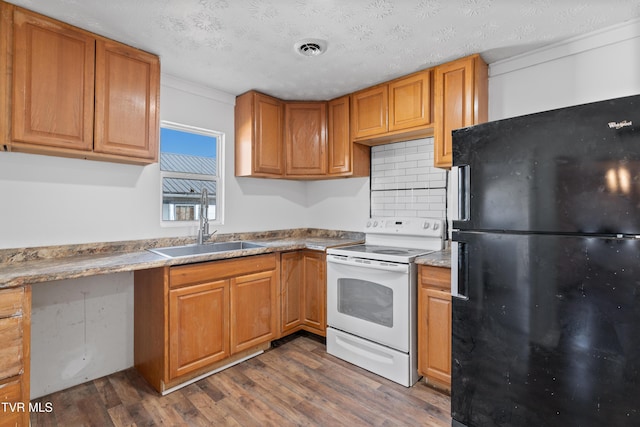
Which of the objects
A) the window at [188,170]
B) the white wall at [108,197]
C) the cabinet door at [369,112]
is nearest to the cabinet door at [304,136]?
the cabinet door at [369,112]

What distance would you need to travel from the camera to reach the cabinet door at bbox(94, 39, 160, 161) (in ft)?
6.77

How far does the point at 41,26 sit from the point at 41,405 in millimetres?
2329

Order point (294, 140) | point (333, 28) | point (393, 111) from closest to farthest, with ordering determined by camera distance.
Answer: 1. point (333, 28)
2. point (393, 111)
3. point (294, 140)

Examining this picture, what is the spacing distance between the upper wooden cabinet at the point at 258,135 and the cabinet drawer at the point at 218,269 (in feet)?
2.99

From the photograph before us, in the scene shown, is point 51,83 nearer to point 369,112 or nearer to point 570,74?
point 369,112

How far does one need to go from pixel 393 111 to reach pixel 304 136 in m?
0.98

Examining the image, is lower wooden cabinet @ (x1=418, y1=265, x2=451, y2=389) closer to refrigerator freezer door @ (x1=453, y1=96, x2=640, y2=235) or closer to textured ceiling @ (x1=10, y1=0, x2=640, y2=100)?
refrigerator freezer door @ (x1=453, y1=96, x2=640, y2=235)

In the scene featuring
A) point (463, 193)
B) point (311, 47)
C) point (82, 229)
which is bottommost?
point (82, 229)

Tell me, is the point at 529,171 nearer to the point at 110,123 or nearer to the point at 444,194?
the point at 444,194

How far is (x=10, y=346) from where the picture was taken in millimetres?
1487

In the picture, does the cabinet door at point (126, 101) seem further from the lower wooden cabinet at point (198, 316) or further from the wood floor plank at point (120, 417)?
the wood floor plank at point (120, 417)

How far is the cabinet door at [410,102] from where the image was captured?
2.55 m

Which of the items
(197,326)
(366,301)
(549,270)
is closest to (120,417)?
(197,326)

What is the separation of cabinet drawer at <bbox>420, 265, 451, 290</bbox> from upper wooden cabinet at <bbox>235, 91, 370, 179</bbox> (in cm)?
131
